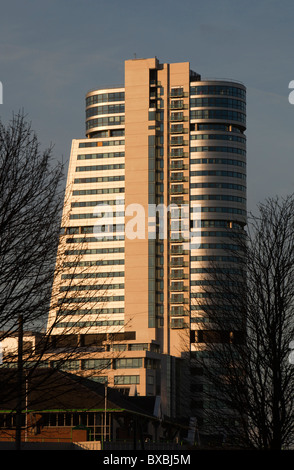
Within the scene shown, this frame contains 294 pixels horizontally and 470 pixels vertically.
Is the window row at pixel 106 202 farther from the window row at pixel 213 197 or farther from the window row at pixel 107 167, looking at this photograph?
the window row at pixel 213 197

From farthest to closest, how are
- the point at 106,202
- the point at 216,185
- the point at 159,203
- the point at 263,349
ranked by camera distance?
1. the point at 106,202
2. the point at 216,185
3. the point at 159,203
4. the point at 263,349

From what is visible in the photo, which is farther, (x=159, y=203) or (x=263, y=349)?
(x=159, y=203)

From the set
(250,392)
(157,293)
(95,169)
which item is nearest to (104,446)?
(250,392)

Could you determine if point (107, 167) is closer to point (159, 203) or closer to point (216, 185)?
point (159, 203)

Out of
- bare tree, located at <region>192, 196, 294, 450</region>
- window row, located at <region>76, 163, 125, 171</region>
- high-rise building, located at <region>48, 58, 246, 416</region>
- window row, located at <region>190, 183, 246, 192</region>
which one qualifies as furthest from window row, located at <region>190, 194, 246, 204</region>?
bare tree, located at <region>192, 196, 294, 450</region>

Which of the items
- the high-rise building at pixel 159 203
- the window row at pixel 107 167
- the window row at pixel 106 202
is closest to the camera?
the high-rise building at pixel 159 203

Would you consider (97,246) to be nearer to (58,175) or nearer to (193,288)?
(193,288)

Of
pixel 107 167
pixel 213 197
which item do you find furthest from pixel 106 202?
pixel 213 197

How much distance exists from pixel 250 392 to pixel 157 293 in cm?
15732

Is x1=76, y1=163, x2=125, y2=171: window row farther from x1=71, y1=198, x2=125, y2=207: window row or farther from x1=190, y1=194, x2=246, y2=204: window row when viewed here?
x1=190, y1=194, x2=246, y2=204: window row

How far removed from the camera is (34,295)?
67.9 feet

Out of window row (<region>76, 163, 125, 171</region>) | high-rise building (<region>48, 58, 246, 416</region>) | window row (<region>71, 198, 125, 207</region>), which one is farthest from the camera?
window row (<region>76, 163, 125, 171</region>)

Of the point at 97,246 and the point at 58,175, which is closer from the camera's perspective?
the point at 58,175

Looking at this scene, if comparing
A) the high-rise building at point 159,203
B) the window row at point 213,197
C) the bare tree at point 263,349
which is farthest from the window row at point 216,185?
the bare tree at point 263,349
